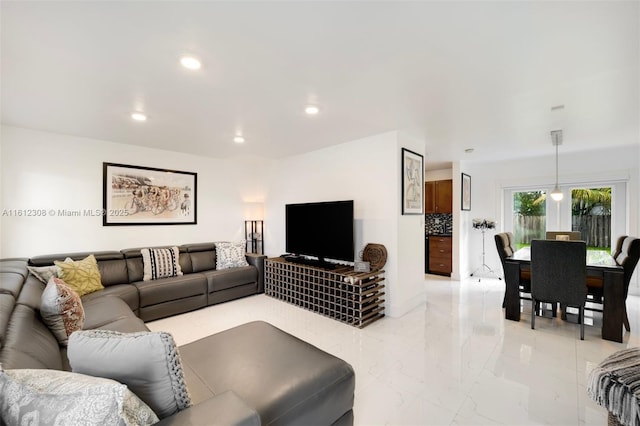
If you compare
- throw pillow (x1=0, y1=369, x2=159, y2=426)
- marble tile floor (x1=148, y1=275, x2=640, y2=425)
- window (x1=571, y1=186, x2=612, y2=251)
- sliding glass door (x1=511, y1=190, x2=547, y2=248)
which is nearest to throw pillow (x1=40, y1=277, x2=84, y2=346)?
marble tile floor (x1=148, y1=275, x2=640, y2=425)

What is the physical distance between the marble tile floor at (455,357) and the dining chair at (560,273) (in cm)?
40

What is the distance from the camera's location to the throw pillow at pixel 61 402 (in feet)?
2.32

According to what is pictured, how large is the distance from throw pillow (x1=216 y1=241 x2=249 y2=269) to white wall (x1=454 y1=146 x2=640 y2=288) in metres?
4.26

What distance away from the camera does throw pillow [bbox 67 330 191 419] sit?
3.18 ft

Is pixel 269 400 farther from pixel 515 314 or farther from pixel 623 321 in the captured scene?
pixel 623 321

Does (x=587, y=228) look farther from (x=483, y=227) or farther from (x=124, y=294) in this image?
(x=124, y=294)

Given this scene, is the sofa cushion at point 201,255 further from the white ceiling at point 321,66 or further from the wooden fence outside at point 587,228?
the wooden fence outside at point 587,228

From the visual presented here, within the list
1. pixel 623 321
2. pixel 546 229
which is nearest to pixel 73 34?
pixel 623 321

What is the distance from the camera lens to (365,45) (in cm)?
175

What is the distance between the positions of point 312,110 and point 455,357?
2.74 meters

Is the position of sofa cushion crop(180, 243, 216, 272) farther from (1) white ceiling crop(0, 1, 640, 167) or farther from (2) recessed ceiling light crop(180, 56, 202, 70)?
(2) recessed ceiling light crop(180, 56, 202, 70)

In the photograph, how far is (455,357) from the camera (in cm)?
252

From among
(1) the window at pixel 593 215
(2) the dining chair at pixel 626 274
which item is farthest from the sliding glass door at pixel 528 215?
(2) the dining chair at pixel 626 274

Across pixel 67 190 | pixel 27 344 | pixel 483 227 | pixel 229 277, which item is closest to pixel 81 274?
pixel 67 190
